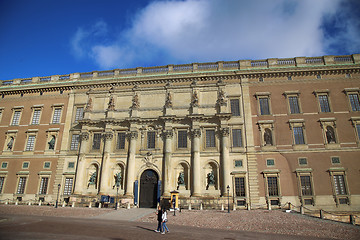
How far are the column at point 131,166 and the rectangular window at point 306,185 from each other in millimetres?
20271

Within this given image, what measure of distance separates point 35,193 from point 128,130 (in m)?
15.1

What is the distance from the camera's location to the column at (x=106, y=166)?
3256 cm

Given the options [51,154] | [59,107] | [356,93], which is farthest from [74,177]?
[356,93]

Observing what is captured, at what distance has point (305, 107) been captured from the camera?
107ft

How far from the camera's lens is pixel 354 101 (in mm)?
32375

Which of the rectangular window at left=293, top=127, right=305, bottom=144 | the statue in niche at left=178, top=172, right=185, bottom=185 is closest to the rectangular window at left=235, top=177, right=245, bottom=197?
the statue in niche at left=178, top=172, right=185, bottom=185

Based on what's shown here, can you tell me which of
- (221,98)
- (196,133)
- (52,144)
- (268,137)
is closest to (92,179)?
(52,144)

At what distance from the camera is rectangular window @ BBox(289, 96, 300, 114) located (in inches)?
1293

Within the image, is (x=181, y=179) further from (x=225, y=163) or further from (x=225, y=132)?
(x=225, y=132)

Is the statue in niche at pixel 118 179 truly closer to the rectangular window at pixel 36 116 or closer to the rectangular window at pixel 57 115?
the rectangular window at pixel 57 115

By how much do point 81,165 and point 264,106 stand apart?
25.4 metres

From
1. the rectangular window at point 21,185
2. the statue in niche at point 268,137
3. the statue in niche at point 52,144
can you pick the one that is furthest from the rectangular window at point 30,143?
the statue in niche at point 268,137

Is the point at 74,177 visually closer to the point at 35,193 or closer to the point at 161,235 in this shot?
the point at 35,193

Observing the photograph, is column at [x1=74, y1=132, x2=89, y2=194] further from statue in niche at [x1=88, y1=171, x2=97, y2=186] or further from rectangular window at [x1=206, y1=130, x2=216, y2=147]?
rectangular window at [x1=206, y1=130, x2=216, y2=147]
